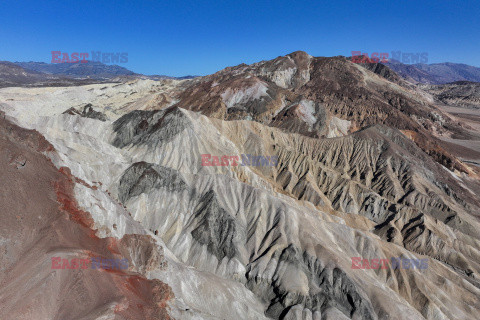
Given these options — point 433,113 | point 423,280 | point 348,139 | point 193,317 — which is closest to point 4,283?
point 193,317

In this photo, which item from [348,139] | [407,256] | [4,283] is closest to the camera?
[4,283]

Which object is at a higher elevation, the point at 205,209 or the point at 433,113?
the point at 433,113

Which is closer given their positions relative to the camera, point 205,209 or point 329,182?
point 205,209

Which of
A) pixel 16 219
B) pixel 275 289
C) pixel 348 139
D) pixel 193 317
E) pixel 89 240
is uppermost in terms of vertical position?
pixel 348 139

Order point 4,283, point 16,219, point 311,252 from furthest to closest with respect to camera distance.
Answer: point 311,252
point 16,219
point 4,283

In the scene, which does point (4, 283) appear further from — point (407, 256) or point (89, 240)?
point (407, 256)

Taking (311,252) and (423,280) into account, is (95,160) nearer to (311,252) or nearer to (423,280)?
(311,252)

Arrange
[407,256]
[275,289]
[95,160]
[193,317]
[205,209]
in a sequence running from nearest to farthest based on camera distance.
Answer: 1. [193,317]
2. [275,289]
3. [407,256]
4. [205,209]
5. [95,160]

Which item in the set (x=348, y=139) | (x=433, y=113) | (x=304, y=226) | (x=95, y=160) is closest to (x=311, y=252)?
(x=304, y=226)

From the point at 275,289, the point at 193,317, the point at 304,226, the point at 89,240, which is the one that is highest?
the point at 89,240
